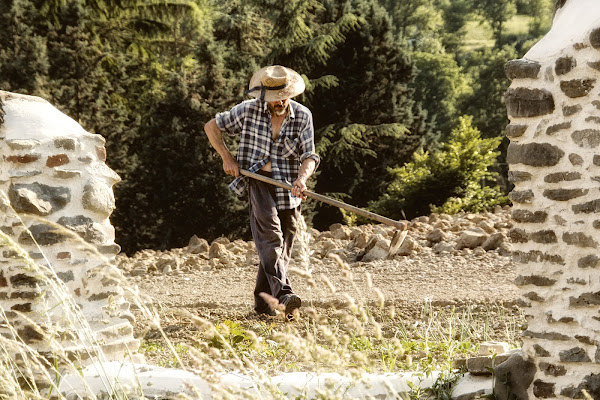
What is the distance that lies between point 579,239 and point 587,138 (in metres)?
0.42

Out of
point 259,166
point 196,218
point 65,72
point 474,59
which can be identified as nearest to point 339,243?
point 196,218

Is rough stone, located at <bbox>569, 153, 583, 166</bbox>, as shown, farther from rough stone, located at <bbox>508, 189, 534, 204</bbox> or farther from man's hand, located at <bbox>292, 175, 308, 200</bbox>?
man's hand, located at <bbox>292, 175, 308, 200</bbox>

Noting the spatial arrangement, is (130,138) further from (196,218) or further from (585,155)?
(585,155)

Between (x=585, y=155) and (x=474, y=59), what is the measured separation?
3147 cm

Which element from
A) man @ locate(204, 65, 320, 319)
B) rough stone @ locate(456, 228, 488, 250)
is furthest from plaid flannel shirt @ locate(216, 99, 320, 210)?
rough stone @ locate(456, 228, 488, 250)

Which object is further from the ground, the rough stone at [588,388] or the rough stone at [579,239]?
the rough stone at [579,239]

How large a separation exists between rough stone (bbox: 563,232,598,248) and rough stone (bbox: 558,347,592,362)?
1.42 ft

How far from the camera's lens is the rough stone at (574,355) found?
3455mm

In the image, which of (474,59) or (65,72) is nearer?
(65,72)

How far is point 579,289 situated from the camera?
11.4ft

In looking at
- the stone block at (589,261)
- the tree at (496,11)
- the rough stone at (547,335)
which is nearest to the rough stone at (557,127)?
the stone block at (589,261)

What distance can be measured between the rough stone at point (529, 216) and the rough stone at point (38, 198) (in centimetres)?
227

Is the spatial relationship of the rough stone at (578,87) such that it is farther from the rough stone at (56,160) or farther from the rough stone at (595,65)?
the rough stone at (56,160)

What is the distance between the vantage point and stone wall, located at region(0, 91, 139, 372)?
14.1 ft
